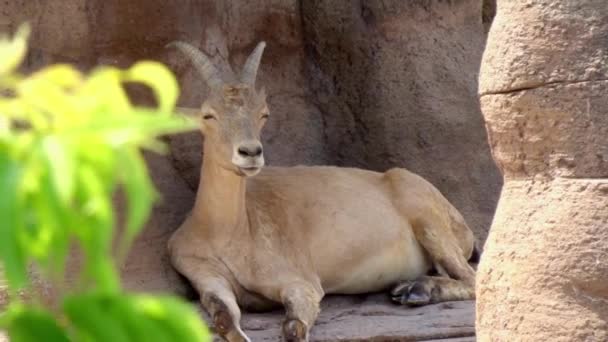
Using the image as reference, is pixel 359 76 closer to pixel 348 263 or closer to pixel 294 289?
pixel 348 263

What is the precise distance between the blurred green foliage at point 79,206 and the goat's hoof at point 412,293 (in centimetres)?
736

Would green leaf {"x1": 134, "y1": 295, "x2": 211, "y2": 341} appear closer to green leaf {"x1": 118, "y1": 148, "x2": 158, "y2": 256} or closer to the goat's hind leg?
green leaf {"x1": 118, "y1": 148, "x2": 158, "y2": 256}

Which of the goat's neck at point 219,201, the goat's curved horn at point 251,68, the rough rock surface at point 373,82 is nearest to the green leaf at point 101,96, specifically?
the goat's neck at point 219,201

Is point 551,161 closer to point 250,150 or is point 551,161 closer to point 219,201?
point 250,150

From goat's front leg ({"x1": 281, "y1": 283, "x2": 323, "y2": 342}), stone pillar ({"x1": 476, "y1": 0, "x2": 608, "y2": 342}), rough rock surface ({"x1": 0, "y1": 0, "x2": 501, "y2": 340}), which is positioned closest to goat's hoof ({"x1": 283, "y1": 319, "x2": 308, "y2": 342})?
goat's front leg ({"x1": 281, "y1": 283, "x2": 323, "y2": 342})

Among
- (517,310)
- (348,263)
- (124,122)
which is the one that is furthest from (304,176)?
(124,122)

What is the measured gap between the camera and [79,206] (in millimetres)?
731

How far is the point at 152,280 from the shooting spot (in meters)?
7.80

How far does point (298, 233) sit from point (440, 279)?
1075mm

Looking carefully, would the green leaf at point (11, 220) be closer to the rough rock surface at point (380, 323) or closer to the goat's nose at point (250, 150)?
the rough rock surface at point (380, 323)

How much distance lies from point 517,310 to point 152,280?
3780 mm

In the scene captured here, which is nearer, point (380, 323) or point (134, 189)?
point (134, 189)

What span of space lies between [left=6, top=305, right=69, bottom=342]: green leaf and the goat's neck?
714cm

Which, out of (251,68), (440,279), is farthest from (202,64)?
(440,279)
